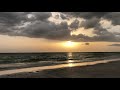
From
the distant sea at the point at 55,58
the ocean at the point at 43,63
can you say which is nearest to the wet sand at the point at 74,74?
the ocean at the point at 43,63

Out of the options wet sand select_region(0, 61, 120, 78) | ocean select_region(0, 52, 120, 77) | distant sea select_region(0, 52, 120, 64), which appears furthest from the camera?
distant sea select_region(0, 52, 120, 64)

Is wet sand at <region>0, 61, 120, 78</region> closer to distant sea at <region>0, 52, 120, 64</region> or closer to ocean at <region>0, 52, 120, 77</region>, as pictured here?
ocean at <region>0, 52, 120, 77</region>

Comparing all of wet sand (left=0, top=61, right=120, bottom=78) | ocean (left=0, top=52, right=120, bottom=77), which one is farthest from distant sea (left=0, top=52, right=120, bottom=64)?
wet sand (left=0, top=61, right=120, bottom=78)

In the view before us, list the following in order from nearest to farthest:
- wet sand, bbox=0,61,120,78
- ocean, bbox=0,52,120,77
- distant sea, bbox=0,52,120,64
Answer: wet sand, bbox=0,61,120,78
ocean, bbox=0,52,120,77
distant sea, bbox=0,52,120,64

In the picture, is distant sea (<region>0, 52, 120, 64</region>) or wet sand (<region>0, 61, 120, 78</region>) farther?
distant sea (<region>0, 52, 120, 64</region>)

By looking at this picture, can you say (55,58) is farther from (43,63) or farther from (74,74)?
(74,74)
